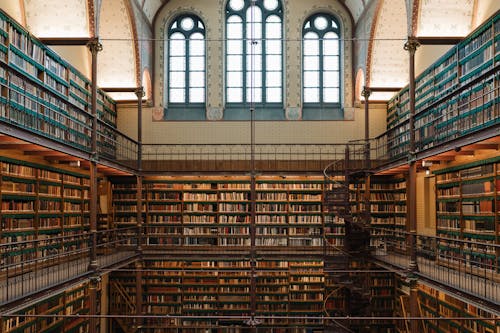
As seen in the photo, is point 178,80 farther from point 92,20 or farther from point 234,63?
point 92,20

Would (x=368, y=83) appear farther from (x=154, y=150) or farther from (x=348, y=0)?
(x=154, y=150)

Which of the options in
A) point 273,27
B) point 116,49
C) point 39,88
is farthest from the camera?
point 273,27

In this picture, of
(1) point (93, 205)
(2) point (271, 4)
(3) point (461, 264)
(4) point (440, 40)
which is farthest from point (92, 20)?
(3) point (461, 264)

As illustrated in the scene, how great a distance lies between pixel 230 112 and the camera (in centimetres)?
1470

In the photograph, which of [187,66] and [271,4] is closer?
[187,66]

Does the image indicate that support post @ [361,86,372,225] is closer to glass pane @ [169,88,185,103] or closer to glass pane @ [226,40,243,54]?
glass pane @ [226,40,243,54]

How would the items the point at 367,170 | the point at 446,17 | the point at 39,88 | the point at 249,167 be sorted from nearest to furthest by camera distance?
the point at 39,88, the point at 446,17, the point at 367,170, the point at 249,167

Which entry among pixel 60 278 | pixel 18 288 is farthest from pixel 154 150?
pixel 18 288

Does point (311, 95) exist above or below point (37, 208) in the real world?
above

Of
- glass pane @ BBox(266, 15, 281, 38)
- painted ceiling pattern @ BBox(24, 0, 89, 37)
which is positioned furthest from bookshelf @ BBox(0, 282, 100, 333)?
glass pane @ BBox(266, 15, 281, 38)

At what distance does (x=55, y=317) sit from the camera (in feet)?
28.3

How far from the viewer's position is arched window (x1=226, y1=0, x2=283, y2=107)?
1486 centimetres

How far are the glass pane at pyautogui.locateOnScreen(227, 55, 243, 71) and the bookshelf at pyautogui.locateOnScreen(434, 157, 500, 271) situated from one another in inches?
263

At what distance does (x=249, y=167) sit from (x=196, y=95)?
344 cm
